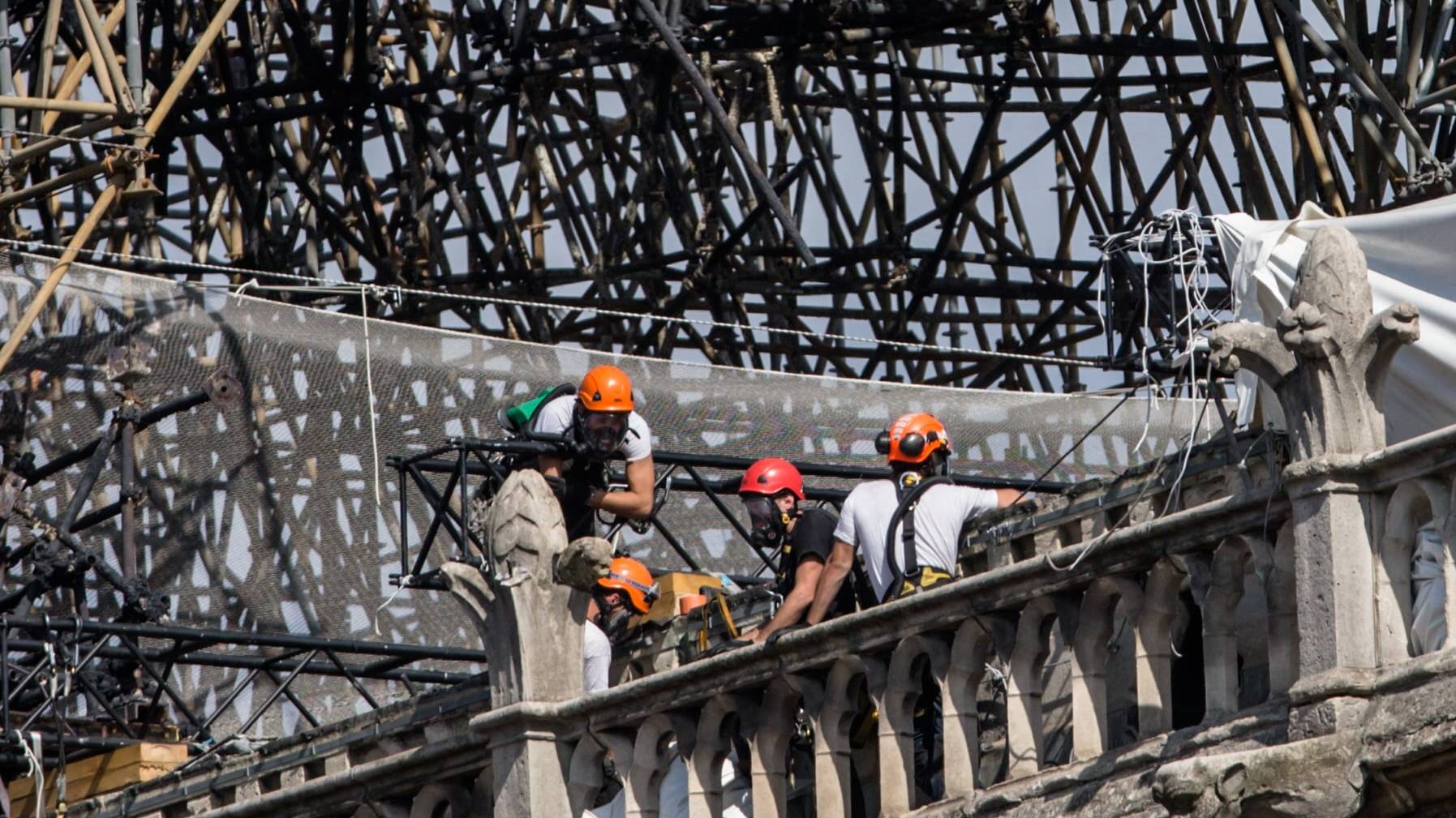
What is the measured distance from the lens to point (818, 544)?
1370 cm

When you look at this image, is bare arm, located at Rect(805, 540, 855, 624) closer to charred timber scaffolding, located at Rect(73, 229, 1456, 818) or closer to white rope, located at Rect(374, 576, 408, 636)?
charred timber scaffolding, located at Rect(73, 229, 1456, 818)

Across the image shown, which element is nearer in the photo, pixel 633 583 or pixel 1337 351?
pixel 1337 351

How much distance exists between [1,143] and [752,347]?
331 inches

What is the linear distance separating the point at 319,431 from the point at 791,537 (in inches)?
258

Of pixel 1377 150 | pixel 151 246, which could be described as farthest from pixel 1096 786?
pixel 151 246

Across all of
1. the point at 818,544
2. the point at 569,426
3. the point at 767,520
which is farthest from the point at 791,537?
the point at 569,426

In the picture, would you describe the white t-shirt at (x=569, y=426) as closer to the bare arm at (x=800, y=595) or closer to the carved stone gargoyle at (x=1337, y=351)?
the bare arm at (x=800, y=595)

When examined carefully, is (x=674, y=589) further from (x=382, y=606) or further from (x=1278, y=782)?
(x=1278, y=782)

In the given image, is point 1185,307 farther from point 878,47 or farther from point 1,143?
point 878,47

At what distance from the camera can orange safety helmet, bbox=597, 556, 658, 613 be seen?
622 inches

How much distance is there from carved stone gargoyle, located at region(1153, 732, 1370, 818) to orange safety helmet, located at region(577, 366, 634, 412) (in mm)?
6210

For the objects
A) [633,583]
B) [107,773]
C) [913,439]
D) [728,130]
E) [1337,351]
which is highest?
[728,130]

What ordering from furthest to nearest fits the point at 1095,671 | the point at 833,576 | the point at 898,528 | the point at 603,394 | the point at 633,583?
the point at 603,394
the point at 633,583
the point at 833,576
the point at 898,528
the point at 1095,671

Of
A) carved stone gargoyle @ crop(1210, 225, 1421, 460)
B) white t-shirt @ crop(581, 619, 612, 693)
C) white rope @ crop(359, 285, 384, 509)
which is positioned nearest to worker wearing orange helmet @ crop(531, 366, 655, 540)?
white t-shirt @ crop(581, 619, 612, 693)
